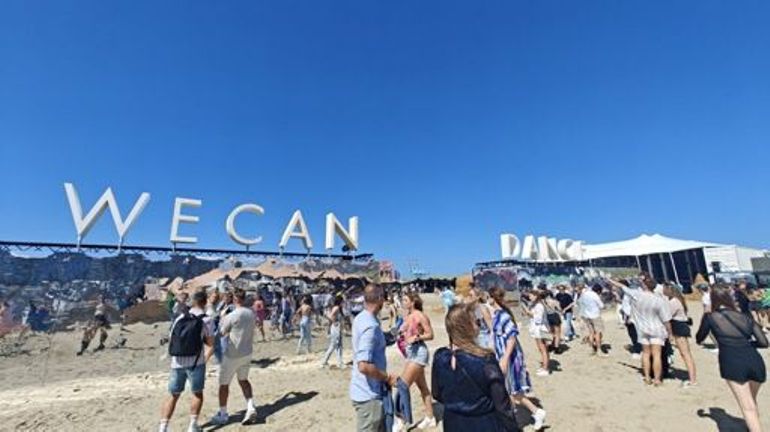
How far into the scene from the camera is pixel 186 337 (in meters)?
4.76

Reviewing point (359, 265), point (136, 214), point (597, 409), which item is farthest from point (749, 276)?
point (136, 214)

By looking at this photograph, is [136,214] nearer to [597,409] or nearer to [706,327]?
[597,409]

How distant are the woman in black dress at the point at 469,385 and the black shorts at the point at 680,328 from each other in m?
6.14

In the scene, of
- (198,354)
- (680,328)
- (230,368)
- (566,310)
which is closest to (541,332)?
(680,328)

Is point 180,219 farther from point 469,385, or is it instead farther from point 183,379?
point 469,385

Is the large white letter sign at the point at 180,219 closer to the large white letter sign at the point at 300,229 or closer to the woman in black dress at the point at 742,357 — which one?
the large white letter sign at the point at 300,229

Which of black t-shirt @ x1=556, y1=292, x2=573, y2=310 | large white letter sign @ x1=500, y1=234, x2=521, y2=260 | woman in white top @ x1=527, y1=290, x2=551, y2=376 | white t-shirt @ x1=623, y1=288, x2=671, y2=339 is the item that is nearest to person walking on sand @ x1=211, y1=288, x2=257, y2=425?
woman in white top @ x1=527, y1=290, x2=551, y2=376

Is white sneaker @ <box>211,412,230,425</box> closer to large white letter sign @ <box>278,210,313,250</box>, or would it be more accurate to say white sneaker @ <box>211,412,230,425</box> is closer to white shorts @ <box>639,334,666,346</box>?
white shorts @ <box>639,334,666,346</box>

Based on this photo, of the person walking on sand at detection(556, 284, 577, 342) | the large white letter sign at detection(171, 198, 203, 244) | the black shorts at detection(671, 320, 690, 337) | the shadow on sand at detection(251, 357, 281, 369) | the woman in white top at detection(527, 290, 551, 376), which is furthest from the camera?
the large white letter sign at detection(171, 198, 203, 244)

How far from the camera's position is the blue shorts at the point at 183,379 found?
477 centimetres

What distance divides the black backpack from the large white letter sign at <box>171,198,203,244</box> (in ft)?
34.0

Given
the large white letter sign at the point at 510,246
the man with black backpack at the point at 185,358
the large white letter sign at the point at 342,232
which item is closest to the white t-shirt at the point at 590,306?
the man with black backpack at the point at 185,358

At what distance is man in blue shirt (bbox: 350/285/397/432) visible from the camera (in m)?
3.00

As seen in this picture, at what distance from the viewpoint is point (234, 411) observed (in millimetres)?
6066
